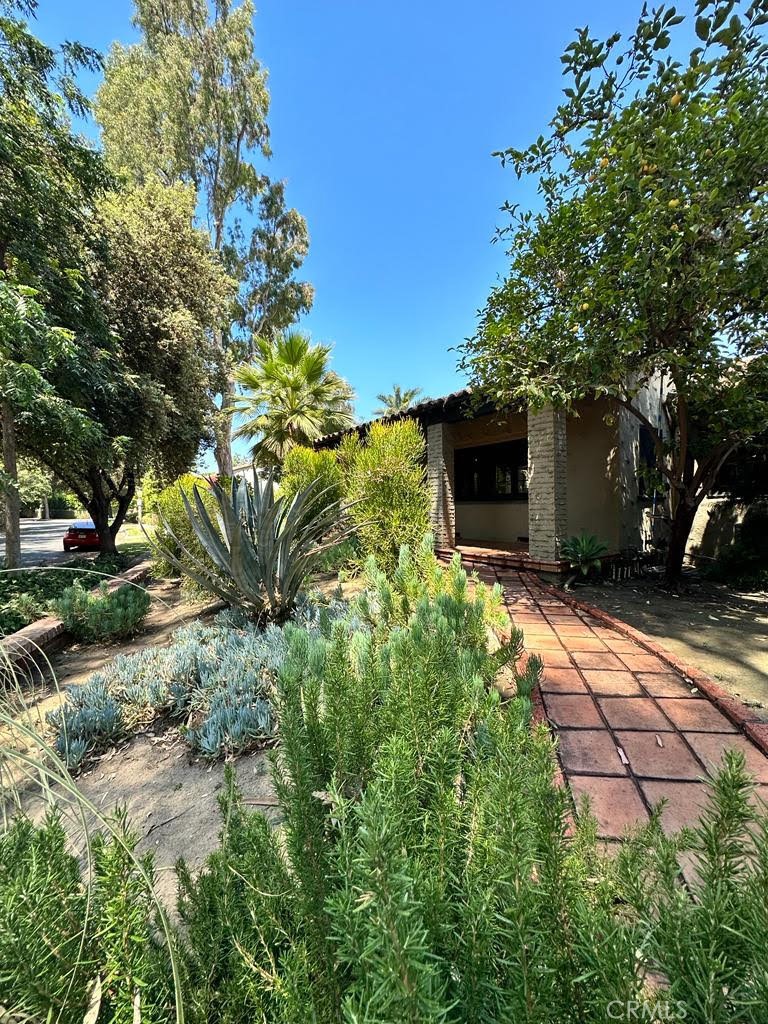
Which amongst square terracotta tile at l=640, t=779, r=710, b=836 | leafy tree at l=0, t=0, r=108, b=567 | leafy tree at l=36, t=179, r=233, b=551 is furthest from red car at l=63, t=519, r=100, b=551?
square terracotta tile at l=640, t=779, r=710, b=836

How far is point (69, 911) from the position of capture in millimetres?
736

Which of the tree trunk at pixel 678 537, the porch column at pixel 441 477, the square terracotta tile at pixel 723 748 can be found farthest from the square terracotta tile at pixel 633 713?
the porch column at pixel 441 477

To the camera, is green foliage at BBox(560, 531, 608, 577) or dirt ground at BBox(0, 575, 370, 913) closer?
dirt ground at BBox(0, 575, 370, 913)

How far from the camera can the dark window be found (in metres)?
9.27

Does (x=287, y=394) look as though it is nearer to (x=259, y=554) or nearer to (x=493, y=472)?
(x=493, y=472)

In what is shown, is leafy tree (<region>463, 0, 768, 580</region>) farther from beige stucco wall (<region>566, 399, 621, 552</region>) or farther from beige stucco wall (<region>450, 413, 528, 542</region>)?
beige stucco wall (<region>450, 413, 528, 542</region>)

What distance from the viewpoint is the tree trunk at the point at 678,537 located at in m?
5.98

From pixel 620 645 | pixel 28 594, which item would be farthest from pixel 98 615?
pixel 620 645

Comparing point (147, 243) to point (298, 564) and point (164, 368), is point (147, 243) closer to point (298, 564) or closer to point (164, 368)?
point (164, 368)

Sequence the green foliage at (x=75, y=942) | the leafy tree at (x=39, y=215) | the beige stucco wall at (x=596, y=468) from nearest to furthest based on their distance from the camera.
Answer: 1. the green foliage at (x=75, y=942)
2. the leafy tree at (x=39, y=215)
3. the beige stucco wall at (x=596, y=468)

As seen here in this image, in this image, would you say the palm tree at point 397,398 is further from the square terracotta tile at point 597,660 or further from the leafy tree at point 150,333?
the square terracotta tile at point 597,660

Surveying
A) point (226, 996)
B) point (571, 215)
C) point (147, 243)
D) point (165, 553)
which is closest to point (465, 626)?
point (226, 996)

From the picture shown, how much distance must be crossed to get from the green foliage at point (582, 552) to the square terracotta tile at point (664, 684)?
3.44 m

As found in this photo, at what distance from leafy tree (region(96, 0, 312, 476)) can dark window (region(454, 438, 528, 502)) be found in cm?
748
